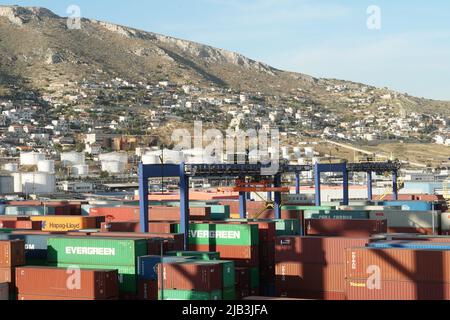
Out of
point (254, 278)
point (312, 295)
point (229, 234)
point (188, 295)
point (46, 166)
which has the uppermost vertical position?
point (46, 166)

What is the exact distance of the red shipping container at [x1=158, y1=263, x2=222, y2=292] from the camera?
106 ft

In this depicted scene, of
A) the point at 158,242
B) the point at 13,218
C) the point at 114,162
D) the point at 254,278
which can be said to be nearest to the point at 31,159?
the point at 114,162

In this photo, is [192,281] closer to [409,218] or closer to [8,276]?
[8,276]

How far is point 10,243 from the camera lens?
36.8 m

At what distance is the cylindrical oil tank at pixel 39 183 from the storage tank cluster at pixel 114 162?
106 feet

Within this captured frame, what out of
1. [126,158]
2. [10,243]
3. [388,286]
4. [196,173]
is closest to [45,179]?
[126,158]

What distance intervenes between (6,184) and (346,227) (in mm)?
94319

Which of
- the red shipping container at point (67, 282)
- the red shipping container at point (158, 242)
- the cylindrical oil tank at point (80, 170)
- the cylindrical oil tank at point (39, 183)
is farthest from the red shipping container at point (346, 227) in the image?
the cylindrical oil tank at point (80, 170)

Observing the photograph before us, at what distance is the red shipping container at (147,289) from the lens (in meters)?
34.7

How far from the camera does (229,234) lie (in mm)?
42750

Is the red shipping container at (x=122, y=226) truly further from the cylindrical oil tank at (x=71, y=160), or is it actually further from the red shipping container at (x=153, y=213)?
the cylindrical oil tank at (x=71, y=160)

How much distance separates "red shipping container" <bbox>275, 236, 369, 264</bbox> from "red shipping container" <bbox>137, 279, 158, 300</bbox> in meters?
7.16
